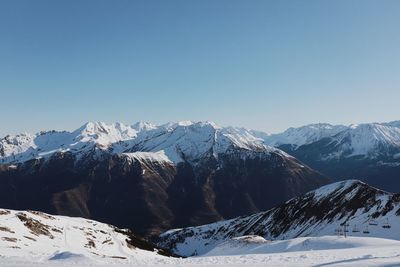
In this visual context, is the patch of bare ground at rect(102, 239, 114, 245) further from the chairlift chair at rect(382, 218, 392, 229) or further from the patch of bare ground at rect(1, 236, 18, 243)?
the chairlift chair at rect(382, 218, 392, 229)

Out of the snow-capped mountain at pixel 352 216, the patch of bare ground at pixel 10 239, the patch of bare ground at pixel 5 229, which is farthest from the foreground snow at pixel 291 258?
the snow-capped mountain at pixel 352 216

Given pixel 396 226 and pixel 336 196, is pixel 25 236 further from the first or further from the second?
pixel 336 196

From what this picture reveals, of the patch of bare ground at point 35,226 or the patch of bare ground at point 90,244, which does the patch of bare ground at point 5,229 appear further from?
the patch of bare ground at point 90,244

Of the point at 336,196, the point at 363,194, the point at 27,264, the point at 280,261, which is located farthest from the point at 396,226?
the point at 27,264

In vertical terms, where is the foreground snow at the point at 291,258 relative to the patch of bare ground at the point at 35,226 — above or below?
above

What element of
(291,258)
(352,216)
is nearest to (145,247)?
(352,216)

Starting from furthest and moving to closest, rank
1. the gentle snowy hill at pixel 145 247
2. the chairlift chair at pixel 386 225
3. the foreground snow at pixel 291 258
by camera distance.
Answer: the chairlift chair at pixel 386 225 < the gentle snowy hill at pixel 145 247 < the foreground snow at pixel 291 258

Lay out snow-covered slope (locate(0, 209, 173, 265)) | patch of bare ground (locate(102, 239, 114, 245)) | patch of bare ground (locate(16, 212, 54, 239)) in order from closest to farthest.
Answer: snow-covered slope (locate(0, 209, 173, 265)) → patch of bare ground (locate(16, 212, 54, 239)) → patch of bare ground (locate(102, 239, 114, 245))

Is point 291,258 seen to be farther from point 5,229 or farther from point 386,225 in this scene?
point 386,225

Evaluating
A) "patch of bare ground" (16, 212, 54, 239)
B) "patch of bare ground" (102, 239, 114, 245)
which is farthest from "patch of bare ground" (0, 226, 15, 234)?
"patch of bare ground" (102, 239, 114, 245)
